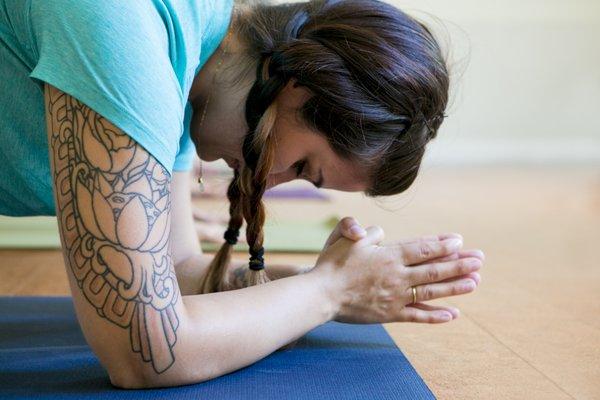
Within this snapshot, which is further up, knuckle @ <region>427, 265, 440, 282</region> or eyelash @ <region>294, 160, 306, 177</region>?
eyelash @ <region>294, 160, 306, 177</region>

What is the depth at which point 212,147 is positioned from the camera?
1.34 metres

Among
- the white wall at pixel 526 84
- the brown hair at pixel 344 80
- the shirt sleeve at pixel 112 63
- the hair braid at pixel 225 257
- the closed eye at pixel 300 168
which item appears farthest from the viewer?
the white wall at pixel 526 84

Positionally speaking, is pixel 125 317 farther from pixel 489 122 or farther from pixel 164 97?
pixel 489 122

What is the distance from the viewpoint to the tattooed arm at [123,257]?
3.02 feet

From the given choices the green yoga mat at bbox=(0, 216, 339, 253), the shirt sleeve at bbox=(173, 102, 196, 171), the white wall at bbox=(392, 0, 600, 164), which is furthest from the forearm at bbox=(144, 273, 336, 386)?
the white wall at bbox=(392, 0, 600, 164)

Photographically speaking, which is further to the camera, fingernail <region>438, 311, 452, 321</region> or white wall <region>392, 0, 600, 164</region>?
white wall <region>392, 0, 600, 164</region>

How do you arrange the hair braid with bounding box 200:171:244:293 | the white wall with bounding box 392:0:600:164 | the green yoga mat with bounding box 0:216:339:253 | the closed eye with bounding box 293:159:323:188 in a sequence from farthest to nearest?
the white wall with bounding box 392:0:600:164, the green yoga mat with bounding box 0:216:339:253, the hair braid with bounding box 200:171:244:293, the closed eye with bounding box 293:159:323:188

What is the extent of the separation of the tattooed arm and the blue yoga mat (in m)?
0.05

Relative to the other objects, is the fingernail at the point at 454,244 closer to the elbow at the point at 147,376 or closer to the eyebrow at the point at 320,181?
the eyebrow at the point at 320,181

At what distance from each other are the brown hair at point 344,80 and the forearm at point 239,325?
13 cm

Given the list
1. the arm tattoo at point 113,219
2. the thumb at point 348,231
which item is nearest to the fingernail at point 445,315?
the thumb at point 348,231

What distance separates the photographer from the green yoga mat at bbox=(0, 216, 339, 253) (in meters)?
2.36

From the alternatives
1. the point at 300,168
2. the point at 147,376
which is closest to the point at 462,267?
the point at 300,168

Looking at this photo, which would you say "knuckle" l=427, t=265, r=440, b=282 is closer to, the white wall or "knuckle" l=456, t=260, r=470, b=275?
"knuckle" l=456, t=260, r=470, b=275
